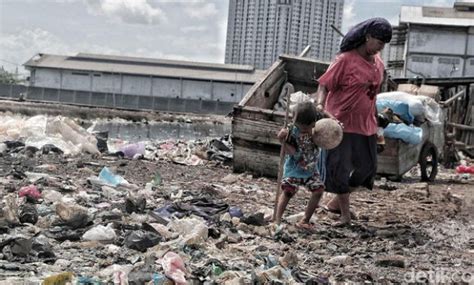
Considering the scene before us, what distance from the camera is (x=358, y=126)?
5457mm

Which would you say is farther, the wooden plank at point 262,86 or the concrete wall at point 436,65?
the concrete wall at point 436,65

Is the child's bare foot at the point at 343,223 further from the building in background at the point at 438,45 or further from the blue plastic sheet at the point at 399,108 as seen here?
the building in background at the point at 438,45

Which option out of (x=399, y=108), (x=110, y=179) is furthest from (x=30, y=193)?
(x=399, y=108)

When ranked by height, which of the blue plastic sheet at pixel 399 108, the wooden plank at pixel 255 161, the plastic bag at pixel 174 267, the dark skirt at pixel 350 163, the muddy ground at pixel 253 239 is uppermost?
the blue plastic sheet at pixel 399 108

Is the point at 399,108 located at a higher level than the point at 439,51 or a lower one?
lower

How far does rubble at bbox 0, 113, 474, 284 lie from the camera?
3498mm

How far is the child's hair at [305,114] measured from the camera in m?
5.02

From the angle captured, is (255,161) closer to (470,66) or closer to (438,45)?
(438,45)

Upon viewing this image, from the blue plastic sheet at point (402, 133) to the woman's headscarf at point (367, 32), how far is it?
3.29 metres

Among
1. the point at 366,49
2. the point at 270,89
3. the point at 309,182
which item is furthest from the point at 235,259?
the point at 270,89

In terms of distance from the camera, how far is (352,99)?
17.9ft

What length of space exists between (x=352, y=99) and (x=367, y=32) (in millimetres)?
577

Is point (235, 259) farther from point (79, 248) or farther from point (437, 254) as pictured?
point (437, 254)

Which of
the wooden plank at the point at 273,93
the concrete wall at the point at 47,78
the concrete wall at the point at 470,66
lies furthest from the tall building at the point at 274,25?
the wooden plank at the point at 273,93
